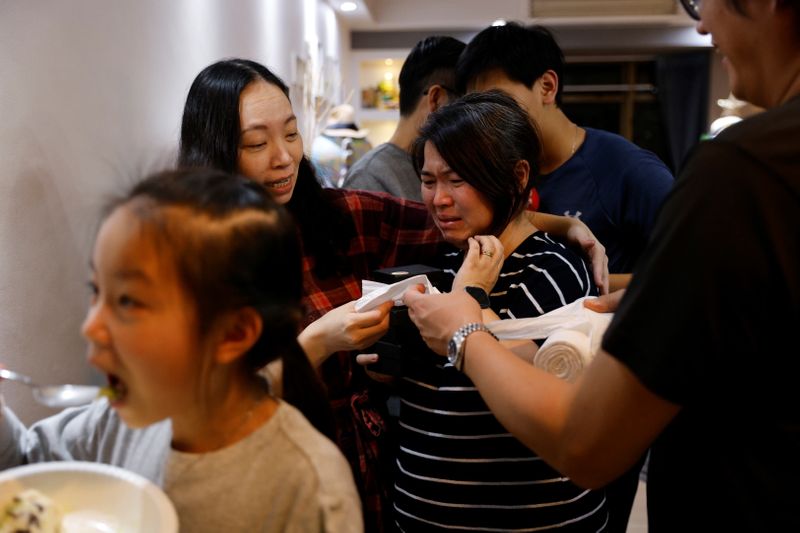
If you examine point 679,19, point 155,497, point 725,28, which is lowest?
point 679,19

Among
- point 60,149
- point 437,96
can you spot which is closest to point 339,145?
point 437,96

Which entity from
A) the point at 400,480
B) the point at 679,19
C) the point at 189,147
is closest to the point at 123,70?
the point at 189,147

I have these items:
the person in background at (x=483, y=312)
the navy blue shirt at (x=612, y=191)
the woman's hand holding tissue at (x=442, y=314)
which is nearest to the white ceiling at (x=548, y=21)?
the navy blue shirt at (x=612, y=191)

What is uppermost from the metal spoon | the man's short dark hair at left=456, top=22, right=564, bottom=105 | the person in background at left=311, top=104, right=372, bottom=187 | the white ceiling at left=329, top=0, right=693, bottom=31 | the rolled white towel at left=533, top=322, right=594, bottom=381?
the man's short dark hair at left=456, top=22, right=564, bottom=105

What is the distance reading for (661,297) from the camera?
33.9 inches

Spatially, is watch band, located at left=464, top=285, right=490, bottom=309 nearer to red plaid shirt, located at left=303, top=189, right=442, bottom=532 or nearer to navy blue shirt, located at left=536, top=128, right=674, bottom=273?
red plaid shirt, located at left=303, top=189, right=442, bottom=532

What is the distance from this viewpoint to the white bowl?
0.87m

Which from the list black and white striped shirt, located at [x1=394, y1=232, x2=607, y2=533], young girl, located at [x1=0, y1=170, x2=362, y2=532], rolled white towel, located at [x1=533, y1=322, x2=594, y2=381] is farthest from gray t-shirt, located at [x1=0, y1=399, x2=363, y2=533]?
black and white striped shirt, located at [x1=394, y1=232, x2=607, y2=533]

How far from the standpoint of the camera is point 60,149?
1.84 meters

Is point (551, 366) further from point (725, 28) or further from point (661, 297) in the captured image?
point (725, 28)

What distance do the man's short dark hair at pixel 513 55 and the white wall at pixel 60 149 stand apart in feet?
3.20

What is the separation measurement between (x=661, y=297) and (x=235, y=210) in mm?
494

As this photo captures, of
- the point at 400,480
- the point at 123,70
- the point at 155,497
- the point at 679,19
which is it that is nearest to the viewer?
the point at 155,497

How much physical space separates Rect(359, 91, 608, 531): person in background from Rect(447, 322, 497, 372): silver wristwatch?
19 cm
